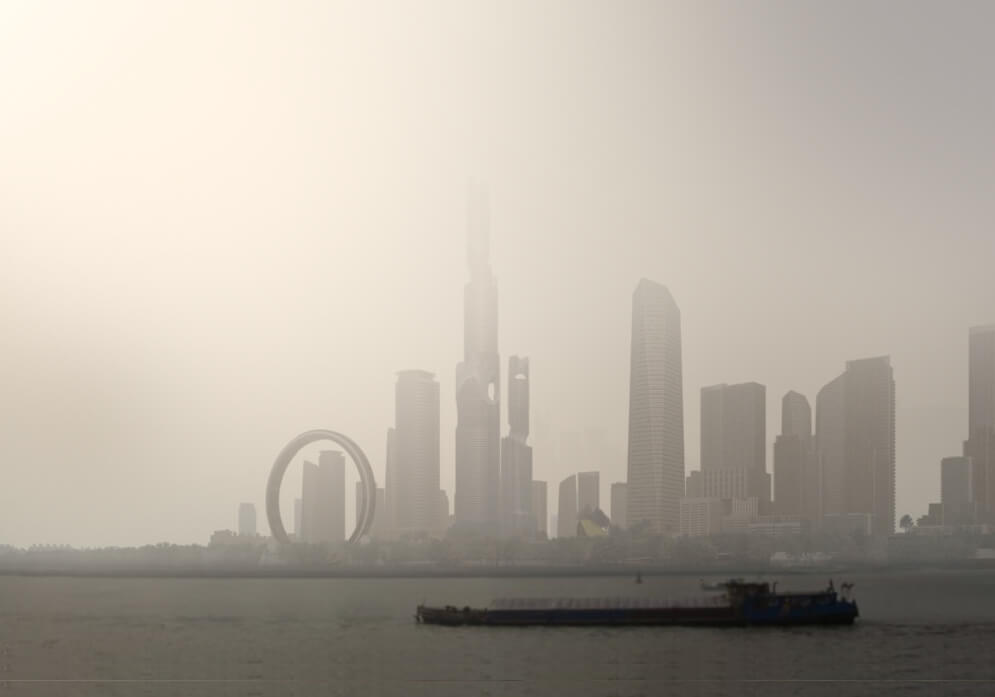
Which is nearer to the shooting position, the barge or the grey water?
the grey water

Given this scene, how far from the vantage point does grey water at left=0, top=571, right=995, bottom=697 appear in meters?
47.3

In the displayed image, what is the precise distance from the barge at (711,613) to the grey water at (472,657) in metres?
2.27

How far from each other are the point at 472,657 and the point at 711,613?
2886 centimetres

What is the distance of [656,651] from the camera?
206 feet

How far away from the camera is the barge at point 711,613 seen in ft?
265

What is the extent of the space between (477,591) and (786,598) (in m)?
66.6

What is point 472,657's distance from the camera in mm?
59719

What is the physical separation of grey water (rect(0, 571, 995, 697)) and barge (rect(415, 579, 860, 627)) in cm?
227

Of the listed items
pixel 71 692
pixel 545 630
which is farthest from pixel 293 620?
pixel 71 692

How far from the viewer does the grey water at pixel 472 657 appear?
4728cm

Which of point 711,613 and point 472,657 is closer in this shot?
point 472,657

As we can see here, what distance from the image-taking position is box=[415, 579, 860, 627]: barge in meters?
80.6

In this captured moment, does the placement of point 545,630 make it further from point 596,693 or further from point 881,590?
point 881,590

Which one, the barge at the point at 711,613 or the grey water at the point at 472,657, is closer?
the grey water at the point at 472,657
